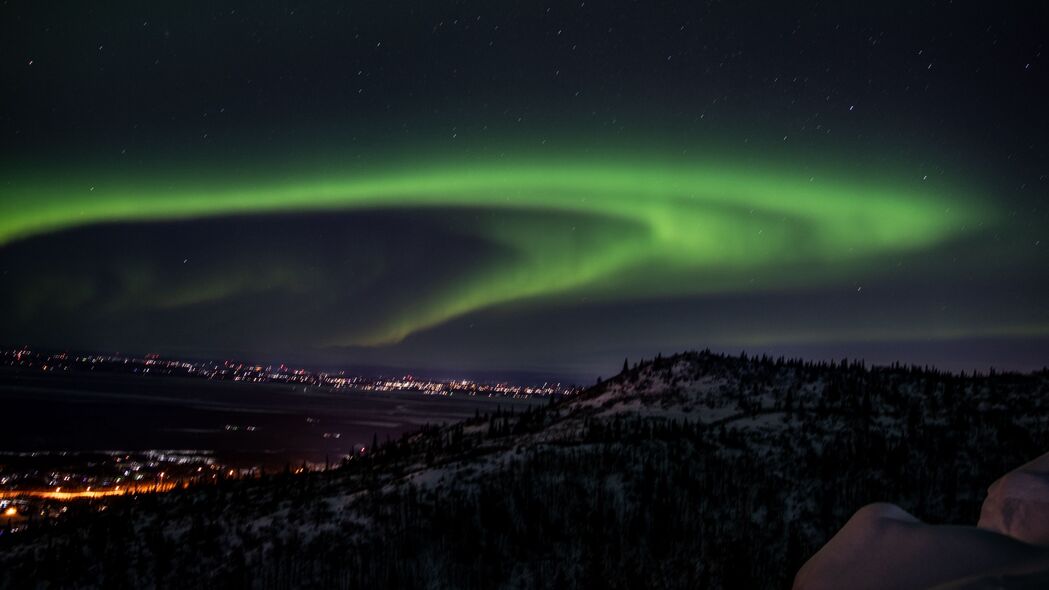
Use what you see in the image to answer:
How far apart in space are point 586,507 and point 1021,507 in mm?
45910

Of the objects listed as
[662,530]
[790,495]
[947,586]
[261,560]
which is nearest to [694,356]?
[790,495]

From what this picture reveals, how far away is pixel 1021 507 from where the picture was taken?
→ 386 inches

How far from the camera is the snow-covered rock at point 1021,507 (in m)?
9.44

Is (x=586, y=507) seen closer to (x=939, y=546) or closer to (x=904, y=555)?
(x=904, y=555)

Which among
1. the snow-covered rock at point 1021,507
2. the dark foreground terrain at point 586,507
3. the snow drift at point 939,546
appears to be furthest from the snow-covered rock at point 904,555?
the dark foreground terrain at point 586,507

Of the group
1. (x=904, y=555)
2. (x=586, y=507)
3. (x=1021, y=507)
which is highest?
(x=1021, y=507)

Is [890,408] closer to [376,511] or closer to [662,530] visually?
[662,530]

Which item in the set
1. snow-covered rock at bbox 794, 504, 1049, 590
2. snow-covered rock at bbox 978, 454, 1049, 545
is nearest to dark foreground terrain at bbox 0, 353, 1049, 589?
snow-covered rock at bbox 794, 504, 1049, 590

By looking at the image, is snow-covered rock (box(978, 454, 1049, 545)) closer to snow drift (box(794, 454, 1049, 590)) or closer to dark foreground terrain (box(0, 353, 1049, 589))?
snow drift (box(794, 454, 1049, 590))

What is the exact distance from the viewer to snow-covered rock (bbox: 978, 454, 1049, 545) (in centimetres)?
944

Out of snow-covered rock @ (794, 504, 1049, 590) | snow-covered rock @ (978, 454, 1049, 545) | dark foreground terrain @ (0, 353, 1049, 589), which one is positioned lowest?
dark foreground terrain @ (0, 353, 1049, 589)

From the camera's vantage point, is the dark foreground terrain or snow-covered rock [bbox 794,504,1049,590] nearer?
snow-covered rock [bbox 794,504,1049,590]

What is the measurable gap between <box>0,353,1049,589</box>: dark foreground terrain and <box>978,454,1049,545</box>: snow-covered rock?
3234cm

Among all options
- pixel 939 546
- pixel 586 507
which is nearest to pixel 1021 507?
pixel 939 546
